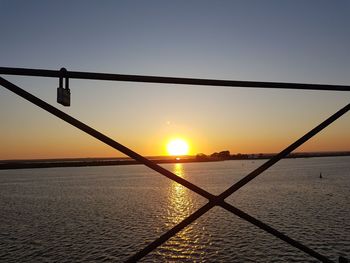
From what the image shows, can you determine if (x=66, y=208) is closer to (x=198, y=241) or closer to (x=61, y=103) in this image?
(x=198, y=241)

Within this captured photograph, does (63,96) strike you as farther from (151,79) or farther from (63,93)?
(151,79)

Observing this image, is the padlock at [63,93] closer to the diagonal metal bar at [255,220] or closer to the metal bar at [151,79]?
the metal bar at [151,79]

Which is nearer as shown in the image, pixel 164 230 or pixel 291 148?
pixel 291 148

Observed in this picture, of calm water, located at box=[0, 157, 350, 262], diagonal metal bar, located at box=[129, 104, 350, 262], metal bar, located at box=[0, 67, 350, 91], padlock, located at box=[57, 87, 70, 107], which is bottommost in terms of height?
calm water, located at box=[0, 157, 350, 262]

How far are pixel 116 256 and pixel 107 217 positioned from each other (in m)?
21.1

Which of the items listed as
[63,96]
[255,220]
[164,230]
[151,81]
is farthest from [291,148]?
[164,230]

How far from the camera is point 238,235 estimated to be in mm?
33000

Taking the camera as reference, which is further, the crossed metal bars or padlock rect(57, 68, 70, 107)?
padlock rect(57, 68, 70, 107)

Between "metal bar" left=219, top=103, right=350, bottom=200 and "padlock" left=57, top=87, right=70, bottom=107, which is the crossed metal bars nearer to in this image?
"metal bar" left=219, top=103, right=350, bottom=200

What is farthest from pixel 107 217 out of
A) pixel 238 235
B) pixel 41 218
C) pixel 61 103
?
pixel 61 103

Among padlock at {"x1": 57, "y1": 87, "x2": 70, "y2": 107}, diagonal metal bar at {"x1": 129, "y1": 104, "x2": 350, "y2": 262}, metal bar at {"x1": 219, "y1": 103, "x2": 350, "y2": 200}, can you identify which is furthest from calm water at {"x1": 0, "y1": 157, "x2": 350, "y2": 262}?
padlock at {"x1": 57, "y1": 87, "x2": 70, "y2": 107}

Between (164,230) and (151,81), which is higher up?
(151,81)

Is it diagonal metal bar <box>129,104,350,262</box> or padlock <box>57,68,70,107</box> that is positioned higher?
Result: padlock <box>57,68,70,107</box>

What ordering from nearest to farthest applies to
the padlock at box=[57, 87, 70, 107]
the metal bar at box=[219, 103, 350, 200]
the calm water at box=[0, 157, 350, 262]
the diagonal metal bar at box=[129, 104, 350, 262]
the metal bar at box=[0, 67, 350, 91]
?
the metal bar at box=[0, 67, 350, 91] → the padlock at box=[57, 87, 70, 107] → the diagonal metal bar at box=[129, 104, 350, 262] → the metal bar at box=[219, 103, 350, 200] → the calm water at box=[0, 157, 350, 262]
